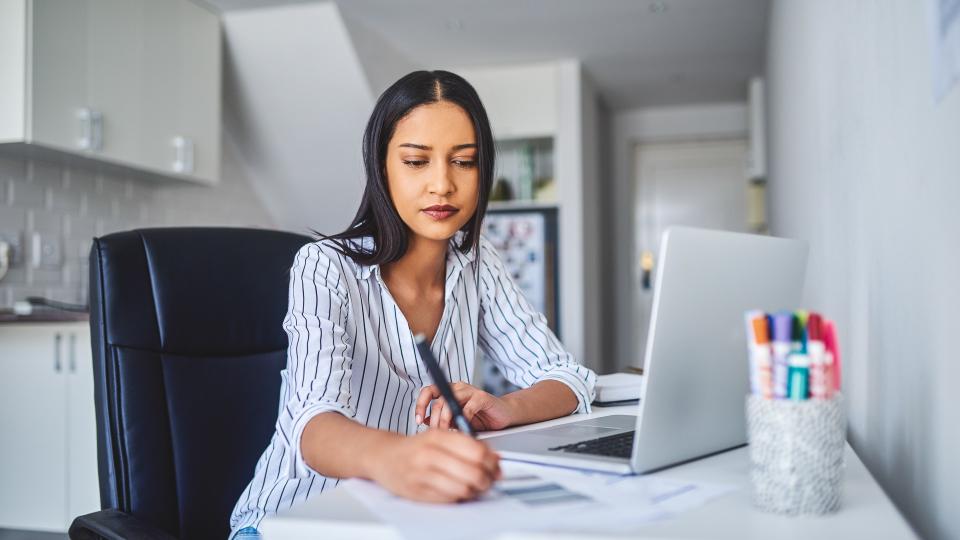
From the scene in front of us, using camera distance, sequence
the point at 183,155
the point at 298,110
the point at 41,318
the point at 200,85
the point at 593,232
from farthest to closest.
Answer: the point at 593,232 < the point at 298,110 < the point at 200,85 < the point at 183,155 < the point at 41,318

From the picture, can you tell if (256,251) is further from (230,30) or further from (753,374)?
(230,30)

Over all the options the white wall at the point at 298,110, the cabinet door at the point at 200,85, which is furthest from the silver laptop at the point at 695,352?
the white wall at the point at 298,110

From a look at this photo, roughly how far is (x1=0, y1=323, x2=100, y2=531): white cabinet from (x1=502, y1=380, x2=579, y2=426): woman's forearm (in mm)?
2107

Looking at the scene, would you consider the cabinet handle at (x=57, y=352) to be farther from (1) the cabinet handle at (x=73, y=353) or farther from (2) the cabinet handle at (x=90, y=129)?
(2) the cabinet handle at (x=90, y=129)

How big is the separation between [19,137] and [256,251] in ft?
6.65

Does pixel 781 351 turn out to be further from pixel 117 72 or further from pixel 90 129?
pixel 117 72

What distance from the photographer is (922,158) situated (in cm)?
82

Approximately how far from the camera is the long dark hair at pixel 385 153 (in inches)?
48.9

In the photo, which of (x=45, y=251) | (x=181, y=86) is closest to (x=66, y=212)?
(x=45, y=251)

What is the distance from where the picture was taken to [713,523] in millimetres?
635

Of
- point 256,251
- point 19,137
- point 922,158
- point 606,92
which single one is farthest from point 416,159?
point 606,92

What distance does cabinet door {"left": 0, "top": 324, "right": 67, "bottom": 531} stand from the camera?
2.73 m

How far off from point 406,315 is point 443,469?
68 centimetres

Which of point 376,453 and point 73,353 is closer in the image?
point 376,453
